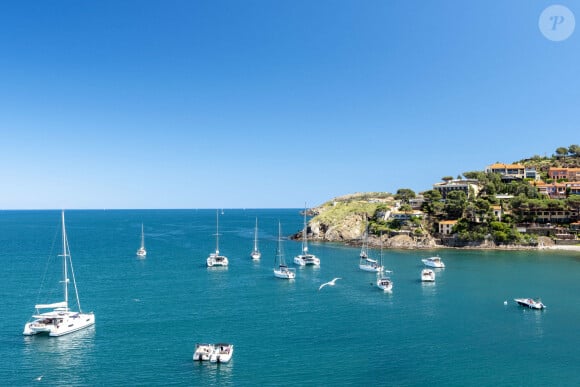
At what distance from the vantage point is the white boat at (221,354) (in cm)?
4306

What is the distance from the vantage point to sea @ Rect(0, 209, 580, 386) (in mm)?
40938

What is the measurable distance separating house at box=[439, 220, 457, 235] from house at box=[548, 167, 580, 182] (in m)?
72.2

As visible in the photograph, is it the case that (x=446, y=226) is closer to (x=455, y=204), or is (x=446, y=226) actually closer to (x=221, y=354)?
(x=455, y=204)

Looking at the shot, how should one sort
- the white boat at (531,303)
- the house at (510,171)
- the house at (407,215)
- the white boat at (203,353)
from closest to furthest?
the white boat at (203,353) → the white boat at (531,303) → the house at (407,215) → the house at (510,171)

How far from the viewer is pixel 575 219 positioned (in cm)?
13912

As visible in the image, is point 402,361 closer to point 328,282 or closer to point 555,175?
point 328,282

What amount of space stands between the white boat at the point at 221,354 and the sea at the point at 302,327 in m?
0.81

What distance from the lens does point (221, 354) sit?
43.3m

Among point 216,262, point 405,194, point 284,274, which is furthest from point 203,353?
point 405,194

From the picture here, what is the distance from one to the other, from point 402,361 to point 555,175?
175601mm

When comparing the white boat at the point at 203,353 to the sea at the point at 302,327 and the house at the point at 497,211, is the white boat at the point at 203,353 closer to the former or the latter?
the sea at the point at 302,327

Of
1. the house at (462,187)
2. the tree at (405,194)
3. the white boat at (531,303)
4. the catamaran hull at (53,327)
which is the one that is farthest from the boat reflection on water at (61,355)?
the tree at (405,194)

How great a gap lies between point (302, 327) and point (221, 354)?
1481 centimetres

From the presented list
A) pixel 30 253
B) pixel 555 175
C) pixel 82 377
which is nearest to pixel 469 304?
pixel 82 377
